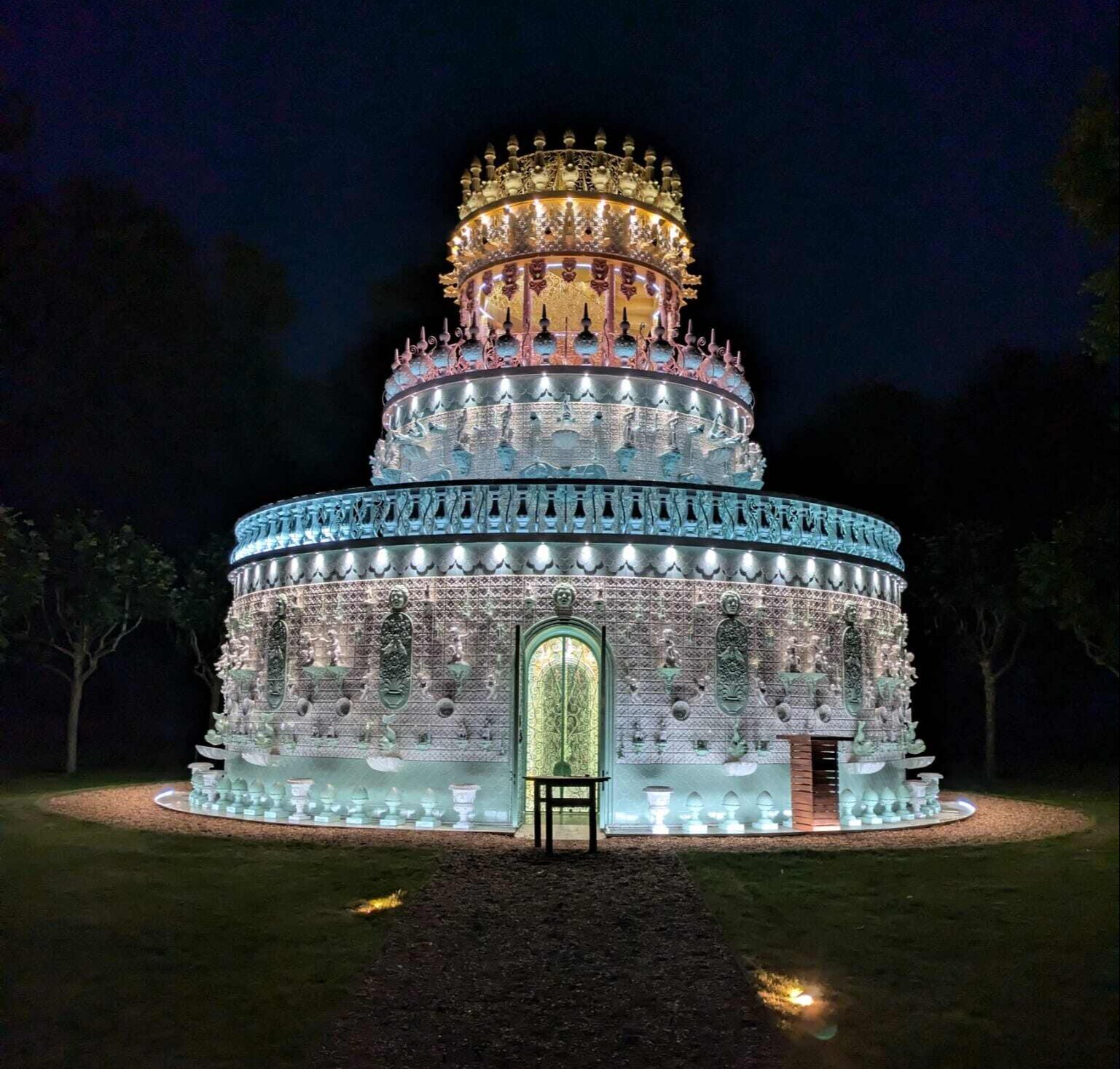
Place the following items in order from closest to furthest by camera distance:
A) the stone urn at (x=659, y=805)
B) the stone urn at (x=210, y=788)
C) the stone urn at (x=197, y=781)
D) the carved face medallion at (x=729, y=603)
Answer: the stone urn at (x=659, y=805)
the carved face medallion at (x=729, y=603)
the stone urn at (x=210, y=788)
the stone urn at (x=197, y=781)

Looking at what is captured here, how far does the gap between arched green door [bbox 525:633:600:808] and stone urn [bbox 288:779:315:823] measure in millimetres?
4253

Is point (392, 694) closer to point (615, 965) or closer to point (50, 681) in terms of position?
point (615, 965)

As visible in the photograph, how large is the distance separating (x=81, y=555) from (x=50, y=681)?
1550 cm

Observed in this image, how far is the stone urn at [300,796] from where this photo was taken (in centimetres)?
1905

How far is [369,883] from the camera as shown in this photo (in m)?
13.0

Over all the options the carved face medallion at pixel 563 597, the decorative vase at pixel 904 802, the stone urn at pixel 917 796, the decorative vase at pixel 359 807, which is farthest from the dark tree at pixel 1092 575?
the decorative vase at pixel 359 807

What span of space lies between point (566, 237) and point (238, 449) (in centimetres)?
2743

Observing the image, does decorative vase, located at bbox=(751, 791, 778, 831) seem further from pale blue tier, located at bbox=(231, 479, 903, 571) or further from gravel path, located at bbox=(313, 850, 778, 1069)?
gravel path, located at bbox=(313, 850, 778, 1069)

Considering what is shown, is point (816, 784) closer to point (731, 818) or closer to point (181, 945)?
point (731, 818)

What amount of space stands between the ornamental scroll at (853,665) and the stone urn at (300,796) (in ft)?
36.0

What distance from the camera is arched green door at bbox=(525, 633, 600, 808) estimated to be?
19.3 m

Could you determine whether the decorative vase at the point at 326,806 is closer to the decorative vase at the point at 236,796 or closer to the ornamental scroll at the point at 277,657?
the decorative vase at the point at 236,796

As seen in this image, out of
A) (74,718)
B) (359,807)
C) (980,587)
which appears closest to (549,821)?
(359,807)

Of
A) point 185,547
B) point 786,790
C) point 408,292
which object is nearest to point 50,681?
point 185,547
